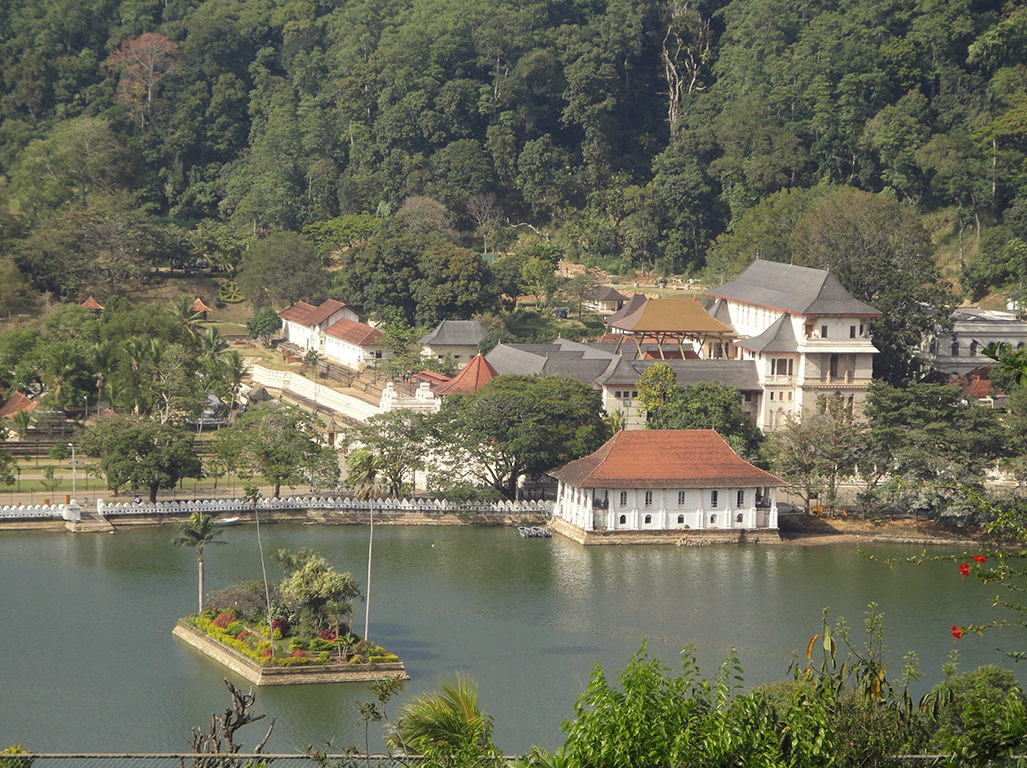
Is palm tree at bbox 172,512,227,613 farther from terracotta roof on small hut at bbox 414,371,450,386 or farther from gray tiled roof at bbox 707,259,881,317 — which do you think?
gray tiled roof at bbox 707,259,881,317

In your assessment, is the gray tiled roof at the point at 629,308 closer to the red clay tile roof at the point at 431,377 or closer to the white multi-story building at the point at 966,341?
the red clay tile roof at the point at 431,377

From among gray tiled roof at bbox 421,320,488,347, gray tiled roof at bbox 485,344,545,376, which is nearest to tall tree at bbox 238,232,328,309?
gray tiled roof at bbox 421,320,488,347

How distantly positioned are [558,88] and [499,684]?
65636 millimetres

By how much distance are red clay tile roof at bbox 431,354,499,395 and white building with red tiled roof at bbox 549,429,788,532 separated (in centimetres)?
894

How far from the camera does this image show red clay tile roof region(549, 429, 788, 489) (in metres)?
47.4

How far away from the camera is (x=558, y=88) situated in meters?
94.6

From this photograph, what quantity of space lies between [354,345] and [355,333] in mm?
845

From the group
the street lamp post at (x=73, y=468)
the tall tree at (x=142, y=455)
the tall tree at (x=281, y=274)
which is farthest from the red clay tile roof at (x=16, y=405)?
the tall tree at (x=281, y=274)

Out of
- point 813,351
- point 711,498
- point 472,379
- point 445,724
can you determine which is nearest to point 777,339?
point 813,351

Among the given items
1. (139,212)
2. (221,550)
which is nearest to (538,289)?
(139,212)

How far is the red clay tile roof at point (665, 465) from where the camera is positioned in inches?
1868

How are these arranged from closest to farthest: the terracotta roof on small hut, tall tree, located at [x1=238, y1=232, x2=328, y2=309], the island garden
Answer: the island garden < the terracotta roof on small hut < tall tree, located at [x1=238, y1=232, x2=328, y2=309]

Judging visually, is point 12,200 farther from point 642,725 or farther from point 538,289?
point 642,725

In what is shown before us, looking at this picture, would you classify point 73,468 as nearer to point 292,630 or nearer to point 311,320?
point 292,630
